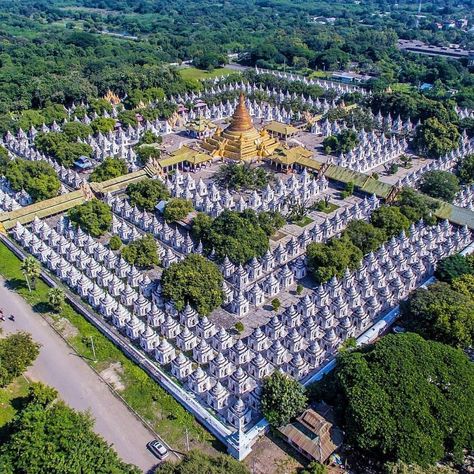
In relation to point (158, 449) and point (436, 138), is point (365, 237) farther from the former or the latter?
point (436, 138)

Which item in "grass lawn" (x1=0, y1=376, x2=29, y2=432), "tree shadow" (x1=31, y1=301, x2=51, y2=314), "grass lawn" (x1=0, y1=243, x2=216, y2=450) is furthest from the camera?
"tree shadow" (x1=31, y1=301, x2=51, y2=314)

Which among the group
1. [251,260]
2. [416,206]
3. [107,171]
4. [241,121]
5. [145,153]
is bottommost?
[251,260]

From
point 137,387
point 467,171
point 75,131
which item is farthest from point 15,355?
point 467,171

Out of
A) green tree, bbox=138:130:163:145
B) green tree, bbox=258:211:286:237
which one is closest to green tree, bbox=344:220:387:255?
green tree, bbox=258:211:286:237

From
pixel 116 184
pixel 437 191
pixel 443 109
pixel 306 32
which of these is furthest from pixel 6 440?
pixel 306 32

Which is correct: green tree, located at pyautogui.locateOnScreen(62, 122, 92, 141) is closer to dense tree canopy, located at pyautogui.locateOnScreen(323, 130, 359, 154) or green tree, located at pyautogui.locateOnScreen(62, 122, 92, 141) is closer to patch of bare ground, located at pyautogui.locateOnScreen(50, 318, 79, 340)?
dense tree canopy, located at pyautogui.locateOnScreen(323, 130, 359, 154)

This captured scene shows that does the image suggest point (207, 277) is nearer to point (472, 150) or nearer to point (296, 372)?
point (296, 372)

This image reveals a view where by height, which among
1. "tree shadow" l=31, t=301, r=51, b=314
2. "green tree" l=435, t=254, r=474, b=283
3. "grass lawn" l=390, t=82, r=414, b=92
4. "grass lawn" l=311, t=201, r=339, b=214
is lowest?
"tree shadow" l=31, t=301, r=51, b=314

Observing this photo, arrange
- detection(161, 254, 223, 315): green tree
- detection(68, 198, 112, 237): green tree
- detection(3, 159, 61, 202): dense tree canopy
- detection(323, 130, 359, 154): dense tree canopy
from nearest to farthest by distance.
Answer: detection(161, 254, 223, 315): green tree
detection(68, 198, 112, 237): green tree
detection(3, 159, 61, 202): dense tree canopy
detection(323, 130, 359, 154): dense tree canopy
